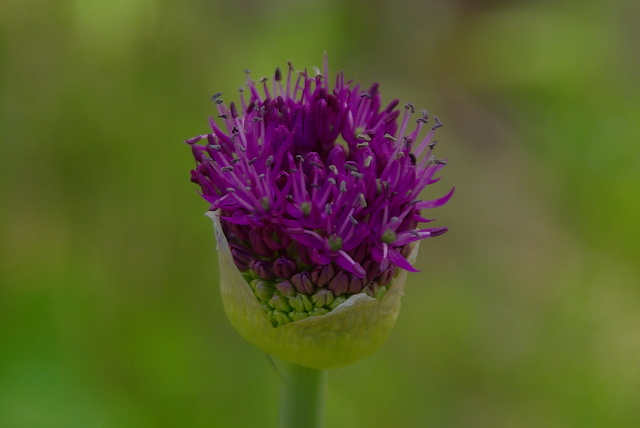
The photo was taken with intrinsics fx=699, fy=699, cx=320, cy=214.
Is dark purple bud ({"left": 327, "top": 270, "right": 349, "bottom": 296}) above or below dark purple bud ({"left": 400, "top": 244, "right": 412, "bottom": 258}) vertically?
below

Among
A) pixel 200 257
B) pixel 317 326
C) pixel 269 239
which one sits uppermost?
pixel 269 239

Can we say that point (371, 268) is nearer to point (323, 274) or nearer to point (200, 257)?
point (323, 274)

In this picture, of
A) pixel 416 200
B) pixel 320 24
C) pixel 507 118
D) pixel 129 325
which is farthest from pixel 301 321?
pixel 507 118

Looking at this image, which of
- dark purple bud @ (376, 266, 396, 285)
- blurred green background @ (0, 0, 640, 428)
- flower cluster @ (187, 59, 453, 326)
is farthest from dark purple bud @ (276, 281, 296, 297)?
blurred green background @ (0, 0, 640, 428)

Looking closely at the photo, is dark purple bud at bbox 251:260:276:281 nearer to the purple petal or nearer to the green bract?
the green bract

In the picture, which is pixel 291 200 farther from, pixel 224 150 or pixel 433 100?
pixel 433 100

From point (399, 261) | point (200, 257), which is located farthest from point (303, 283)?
point (200, 257)
